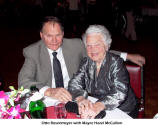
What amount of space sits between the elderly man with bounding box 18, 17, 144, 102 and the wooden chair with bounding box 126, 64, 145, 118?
Result: 131 mm

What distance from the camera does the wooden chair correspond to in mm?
1887

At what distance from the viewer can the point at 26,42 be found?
6.62 m

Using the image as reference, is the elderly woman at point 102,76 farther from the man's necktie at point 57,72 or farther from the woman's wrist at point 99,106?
the man's necktie at point 57,72

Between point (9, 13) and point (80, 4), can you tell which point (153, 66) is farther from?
point (9, 13)

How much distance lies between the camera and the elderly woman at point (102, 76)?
5.45 ft

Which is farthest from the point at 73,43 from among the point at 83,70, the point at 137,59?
the point at 137,59

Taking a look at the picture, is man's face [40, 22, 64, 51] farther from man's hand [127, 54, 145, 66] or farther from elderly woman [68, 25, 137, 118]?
man's hand [127, 54, 145, 66]

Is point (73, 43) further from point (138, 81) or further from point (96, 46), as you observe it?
point (138, 81)

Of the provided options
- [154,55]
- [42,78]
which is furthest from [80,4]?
[42,78]

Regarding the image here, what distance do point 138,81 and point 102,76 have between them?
0.41m

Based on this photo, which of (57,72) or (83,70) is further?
(57,72)

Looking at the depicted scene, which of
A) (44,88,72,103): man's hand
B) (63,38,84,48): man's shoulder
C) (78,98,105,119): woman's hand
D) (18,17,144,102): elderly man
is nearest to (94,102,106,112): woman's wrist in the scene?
(78,98,105,119): woman's hand

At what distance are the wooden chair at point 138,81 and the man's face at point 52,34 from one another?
74 cm

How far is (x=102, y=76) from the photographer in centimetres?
177
